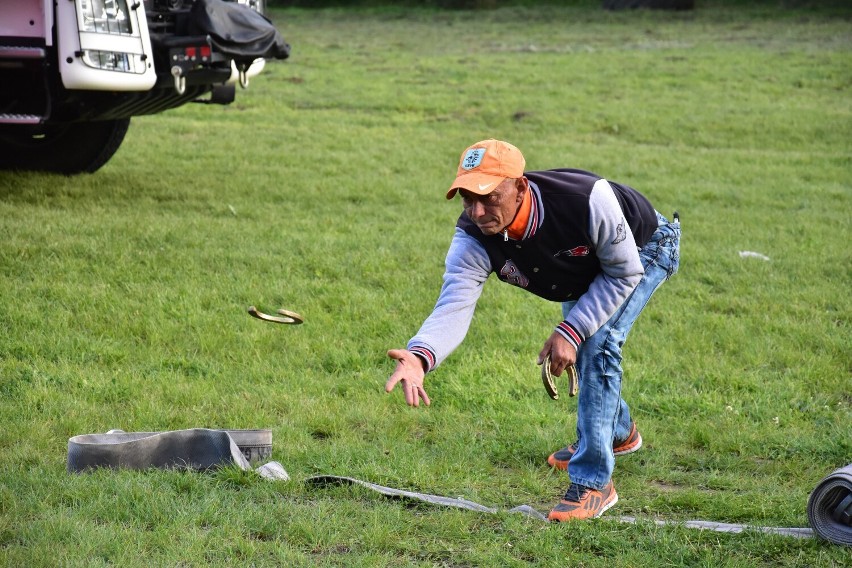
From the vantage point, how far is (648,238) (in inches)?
169

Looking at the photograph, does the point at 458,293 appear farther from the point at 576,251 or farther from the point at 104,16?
the point at 104,16

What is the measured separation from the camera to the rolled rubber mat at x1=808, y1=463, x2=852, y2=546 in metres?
3.82

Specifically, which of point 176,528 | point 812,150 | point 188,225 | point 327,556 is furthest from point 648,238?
point 812,150

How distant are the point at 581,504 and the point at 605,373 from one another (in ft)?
1.72

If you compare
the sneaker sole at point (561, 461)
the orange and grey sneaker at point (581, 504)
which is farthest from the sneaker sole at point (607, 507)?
the sneaker sole at point (561, 461)

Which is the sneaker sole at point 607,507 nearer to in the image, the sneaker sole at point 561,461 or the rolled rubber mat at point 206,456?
the rolled rubber mat at point 206,456

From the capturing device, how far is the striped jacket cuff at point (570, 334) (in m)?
3.87

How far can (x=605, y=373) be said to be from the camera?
4.17 m

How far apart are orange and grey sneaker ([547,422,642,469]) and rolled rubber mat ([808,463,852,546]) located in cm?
108

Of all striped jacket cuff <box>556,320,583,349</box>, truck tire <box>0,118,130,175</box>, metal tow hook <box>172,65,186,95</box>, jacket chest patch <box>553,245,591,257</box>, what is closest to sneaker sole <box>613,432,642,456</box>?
striped jacket cuff <box>556,320,583,349</box>

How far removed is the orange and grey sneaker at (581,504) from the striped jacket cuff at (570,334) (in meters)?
0.69

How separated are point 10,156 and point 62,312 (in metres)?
3.59

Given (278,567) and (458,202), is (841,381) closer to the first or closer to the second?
(278,567)

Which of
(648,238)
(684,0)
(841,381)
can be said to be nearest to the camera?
(648,238)
